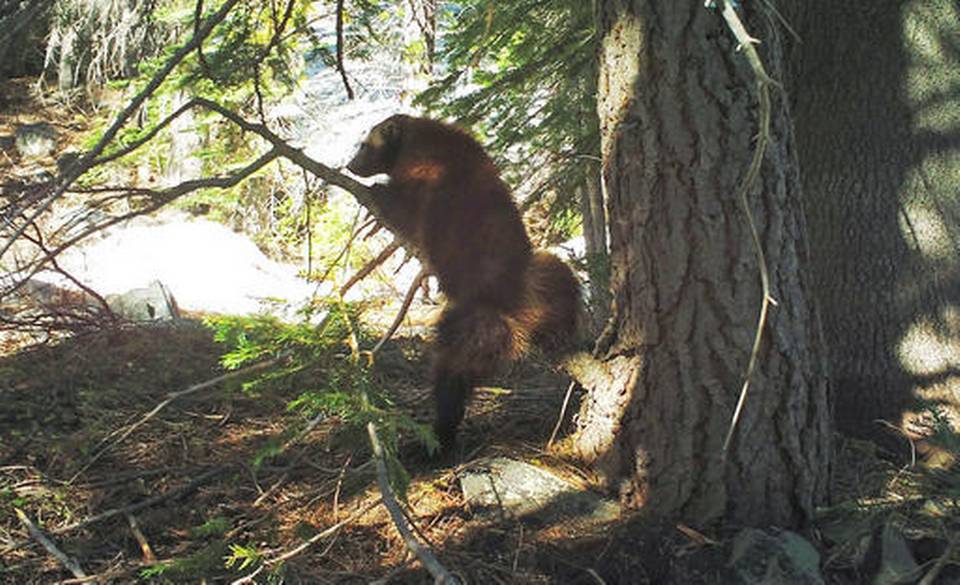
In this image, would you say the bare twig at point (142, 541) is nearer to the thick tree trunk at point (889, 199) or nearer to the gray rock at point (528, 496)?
the gray rock at point (528, 496)

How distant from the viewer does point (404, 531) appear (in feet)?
7.44

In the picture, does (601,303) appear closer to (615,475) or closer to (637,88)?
(615,475)

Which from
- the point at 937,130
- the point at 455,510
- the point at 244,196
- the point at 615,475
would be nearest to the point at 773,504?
the point at 615,475

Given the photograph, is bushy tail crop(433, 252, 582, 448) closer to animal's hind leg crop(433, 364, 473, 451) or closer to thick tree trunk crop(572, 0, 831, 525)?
animal's hind leg crop(433, 364, 473, 451)

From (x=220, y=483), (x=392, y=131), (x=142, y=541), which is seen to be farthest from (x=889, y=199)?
(x=142, y=541)

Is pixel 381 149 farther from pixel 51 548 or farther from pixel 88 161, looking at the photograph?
pixel 51 548

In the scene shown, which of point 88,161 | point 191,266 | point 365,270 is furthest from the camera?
point 191,266

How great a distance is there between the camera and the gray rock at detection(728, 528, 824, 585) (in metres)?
2.85

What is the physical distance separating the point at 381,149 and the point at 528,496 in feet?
7.32

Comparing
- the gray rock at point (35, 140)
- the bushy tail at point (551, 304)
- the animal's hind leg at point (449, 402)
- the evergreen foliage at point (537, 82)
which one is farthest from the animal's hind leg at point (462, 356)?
the gray rock at point (35, 140)

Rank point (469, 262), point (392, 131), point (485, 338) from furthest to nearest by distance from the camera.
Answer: point (392, 131)
point (469, 262)
point (485, 338)

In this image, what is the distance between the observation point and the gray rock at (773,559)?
285 cm

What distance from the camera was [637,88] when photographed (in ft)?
10.1

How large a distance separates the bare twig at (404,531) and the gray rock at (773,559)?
1116 millimetres
